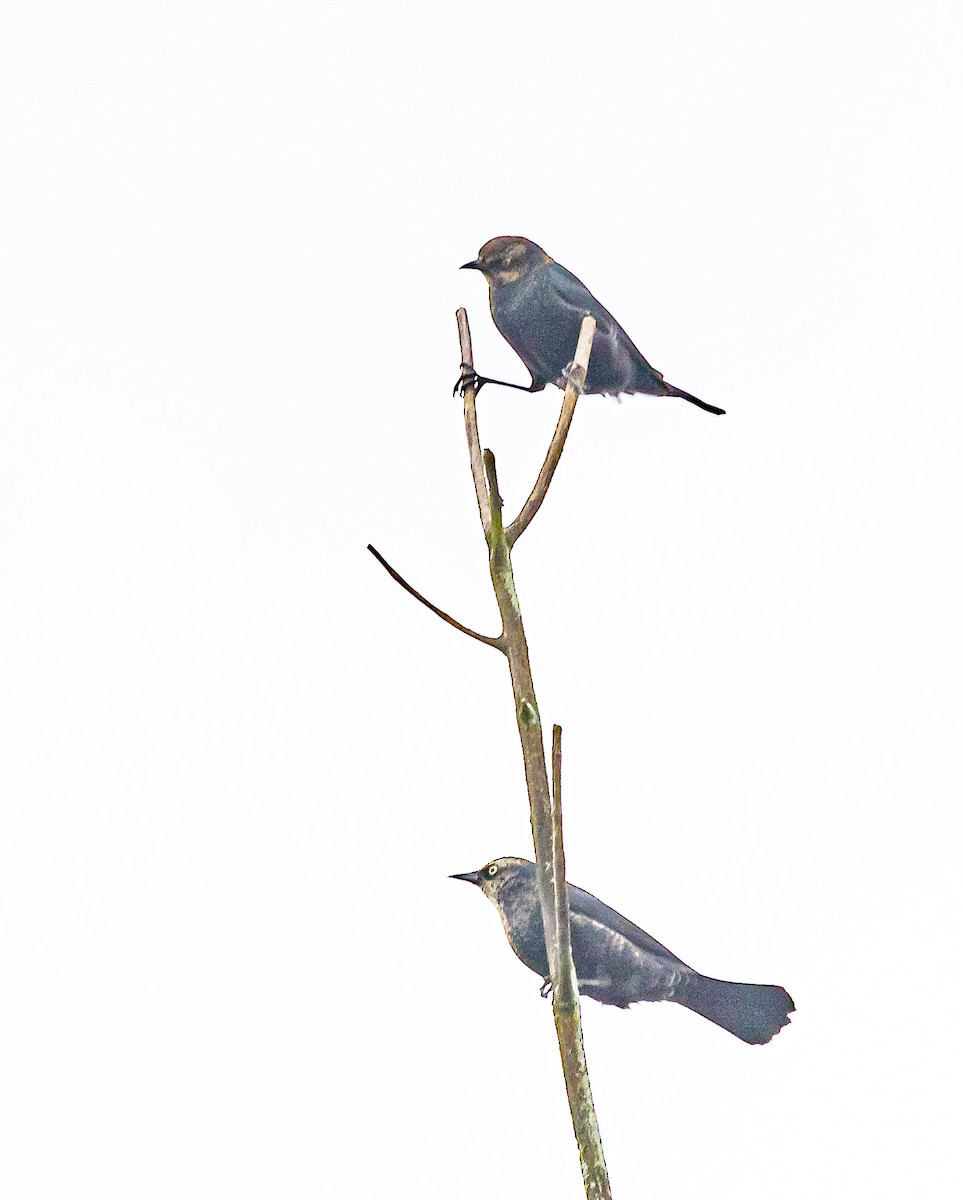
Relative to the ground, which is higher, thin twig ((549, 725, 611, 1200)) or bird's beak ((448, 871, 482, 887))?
bird's beak ((448, 871, 482, 887))

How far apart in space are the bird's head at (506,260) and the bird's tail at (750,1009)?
143 inches

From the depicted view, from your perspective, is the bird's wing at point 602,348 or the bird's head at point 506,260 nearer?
the bird's wing at point 602,348

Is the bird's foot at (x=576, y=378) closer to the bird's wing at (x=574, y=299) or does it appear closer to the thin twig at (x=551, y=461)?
the thin twig at (x=551, y=461)

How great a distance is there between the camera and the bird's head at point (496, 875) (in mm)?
6324

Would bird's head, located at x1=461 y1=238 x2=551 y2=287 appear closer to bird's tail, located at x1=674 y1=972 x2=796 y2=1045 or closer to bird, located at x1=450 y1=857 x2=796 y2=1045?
bird, located at x1=450 y1=857 x2=796 y2=1045

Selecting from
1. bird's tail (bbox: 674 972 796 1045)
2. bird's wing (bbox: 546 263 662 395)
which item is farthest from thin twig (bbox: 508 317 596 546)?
bird's wing (bbox: 546 263 662 395)

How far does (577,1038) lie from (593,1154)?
0.73 feet

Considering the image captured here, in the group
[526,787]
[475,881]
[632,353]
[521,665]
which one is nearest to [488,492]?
[521,665]

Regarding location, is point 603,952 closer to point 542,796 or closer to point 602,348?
point 602,348

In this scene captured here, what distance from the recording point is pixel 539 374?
716 centimetres

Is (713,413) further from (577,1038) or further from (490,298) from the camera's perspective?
(577,1038)

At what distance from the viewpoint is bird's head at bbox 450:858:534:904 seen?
632 centimetres

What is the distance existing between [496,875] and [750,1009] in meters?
1.34

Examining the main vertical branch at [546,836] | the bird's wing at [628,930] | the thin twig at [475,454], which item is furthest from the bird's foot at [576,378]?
the bird's wing at [628,930]
